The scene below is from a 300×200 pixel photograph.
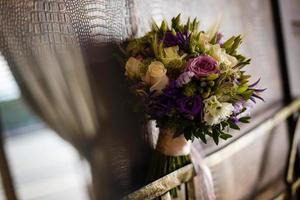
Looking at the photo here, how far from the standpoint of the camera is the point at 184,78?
0.88 m

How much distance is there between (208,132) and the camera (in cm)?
92

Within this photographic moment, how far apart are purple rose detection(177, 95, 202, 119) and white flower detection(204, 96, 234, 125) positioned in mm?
18

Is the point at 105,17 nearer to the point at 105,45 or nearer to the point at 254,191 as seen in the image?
the point at 105,45

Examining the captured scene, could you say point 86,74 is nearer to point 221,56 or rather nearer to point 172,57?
point 172,57

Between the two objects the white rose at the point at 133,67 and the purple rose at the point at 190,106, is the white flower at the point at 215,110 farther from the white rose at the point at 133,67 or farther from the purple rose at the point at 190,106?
the white rose at the point at 133,67

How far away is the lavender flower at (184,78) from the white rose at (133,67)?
119 millimetres

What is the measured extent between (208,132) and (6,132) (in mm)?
487

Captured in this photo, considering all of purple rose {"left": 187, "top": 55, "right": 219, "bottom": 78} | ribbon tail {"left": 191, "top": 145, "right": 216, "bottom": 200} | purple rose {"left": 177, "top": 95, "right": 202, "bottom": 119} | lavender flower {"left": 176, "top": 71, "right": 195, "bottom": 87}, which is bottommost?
ribbon tail {"left": 191, "top": 145, "right": 216, "bottom": 200}

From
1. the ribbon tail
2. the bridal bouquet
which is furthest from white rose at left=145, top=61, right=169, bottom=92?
the ribbon tail

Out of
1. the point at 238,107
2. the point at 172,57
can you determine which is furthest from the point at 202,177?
the point at 172,57

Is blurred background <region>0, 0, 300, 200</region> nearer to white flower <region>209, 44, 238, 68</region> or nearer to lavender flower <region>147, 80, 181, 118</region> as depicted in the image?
lavender flower <region>147, 80, 181, 118</region>

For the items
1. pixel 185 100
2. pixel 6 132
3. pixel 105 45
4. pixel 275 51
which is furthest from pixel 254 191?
pixel 6 132

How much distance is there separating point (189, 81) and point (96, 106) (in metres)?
0.28

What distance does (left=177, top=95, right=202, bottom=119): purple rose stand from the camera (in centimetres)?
87
